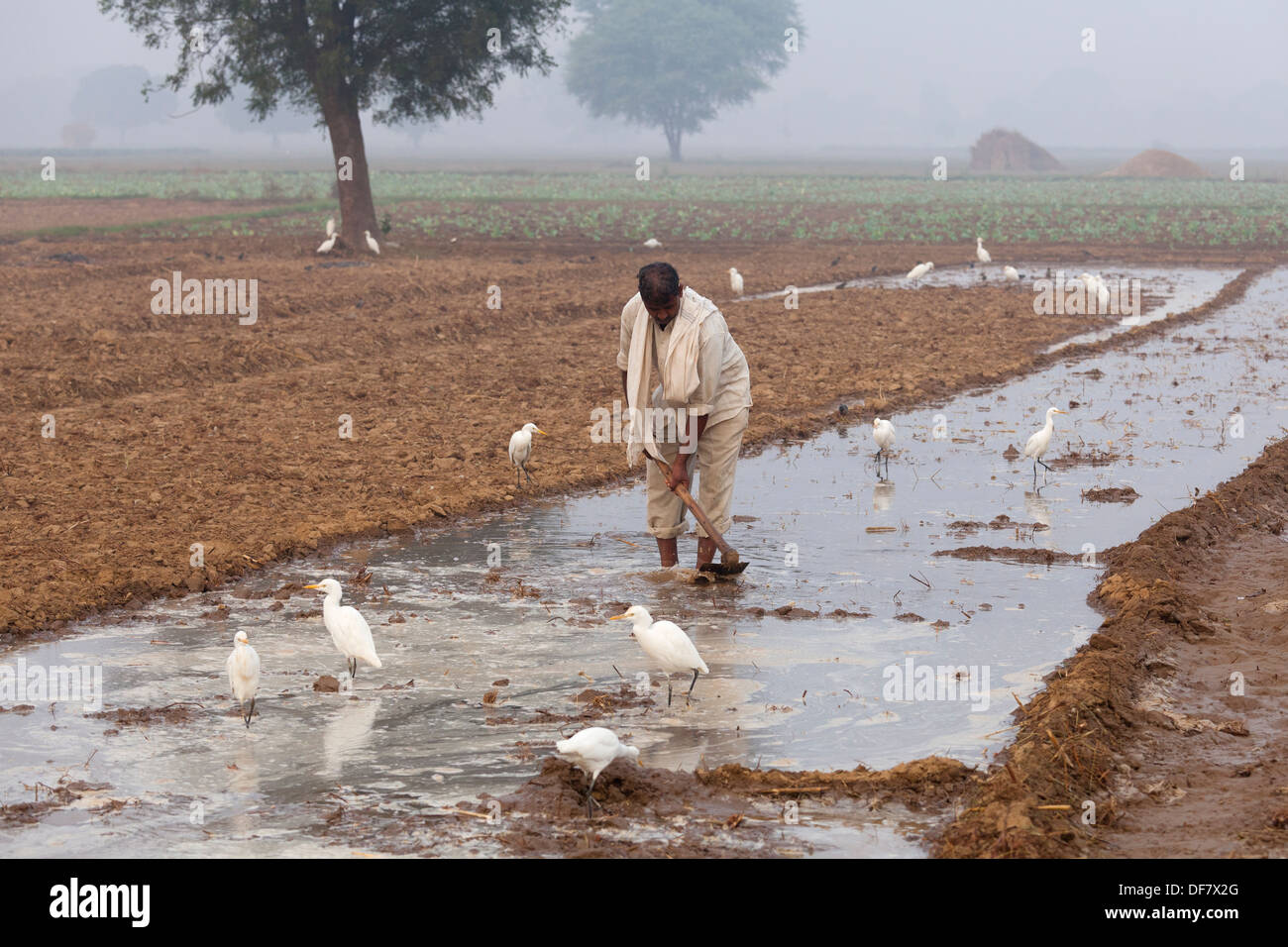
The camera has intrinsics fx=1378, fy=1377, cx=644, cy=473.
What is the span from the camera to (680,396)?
803 cm

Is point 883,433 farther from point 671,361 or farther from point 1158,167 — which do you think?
point 1158,167

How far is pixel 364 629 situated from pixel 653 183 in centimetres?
5741

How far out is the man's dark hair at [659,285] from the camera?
7645 millimetres

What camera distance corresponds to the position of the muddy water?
550 cm

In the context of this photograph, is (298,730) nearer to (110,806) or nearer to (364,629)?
(364,629)

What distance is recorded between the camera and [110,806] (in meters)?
5.30

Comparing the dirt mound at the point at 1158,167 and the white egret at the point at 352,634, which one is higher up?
the dirt mound at the point at 1158,167

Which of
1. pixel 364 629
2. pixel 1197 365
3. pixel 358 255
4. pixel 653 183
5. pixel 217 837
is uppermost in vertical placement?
pixel 653 183

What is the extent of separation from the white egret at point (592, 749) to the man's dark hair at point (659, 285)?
Result: 3.23m

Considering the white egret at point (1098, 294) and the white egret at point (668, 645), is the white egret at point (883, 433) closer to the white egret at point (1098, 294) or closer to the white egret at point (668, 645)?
the white egret at point (668, 645)

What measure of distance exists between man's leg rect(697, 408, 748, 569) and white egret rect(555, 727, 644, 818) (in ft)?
10.9

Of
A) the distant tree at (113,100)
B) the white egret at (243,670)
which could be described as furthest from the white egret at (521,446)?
the distant tree at (113,100)

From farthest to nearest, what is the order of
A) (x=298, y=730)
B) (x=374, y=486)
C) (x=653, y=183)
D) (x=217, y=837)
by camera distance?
(x=653, y=183), (x=374, y=486), (x=298, y=730), (x=217, y=837)

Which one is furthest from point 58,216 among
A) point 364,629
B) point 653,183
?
point 364,629
